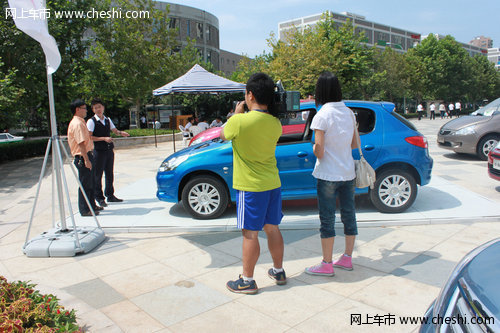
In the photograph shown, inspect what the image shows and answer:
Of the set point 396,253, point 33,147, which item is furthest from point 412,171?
point 33,147

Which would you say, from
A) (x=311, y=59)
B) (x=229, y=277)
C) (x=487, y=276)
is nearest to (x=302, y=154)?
(x=229, y=277)

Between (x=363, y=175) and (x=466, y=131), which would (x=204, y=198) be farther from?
(x=466, y=131)

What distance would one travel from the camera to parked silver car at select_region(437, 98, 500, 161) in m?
10.7

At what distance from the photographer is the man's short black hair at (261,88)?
323 cm

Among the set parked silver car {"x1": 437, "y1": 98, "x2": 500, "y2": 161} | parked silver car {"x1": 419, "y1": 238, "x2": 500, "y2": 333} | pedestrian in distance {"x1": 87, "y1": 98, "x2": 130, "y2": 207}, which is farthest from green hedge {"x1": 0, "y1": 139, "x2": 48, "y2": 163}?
parked silver car {"x1": 419, "y1": 238, "x2": 500, "y2": 333}

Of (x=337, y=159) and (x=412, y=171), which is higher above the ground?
(x=337, y=159)

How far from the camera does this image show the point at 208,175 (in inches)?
226

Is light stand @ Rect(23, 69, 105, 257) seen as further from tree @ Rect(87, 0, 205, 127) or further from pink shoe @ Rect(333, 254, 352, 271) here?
tree @ Rect(87, 0, 205, 127)

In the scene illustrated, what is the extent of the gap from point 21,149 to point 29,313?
603 inches

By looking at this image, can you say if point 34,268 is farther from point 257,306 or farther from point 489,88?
point 489,88

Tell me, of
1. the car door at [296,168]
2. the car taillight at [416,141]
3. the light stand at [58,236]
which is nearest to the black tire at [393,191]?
the car taillight at [416,141]

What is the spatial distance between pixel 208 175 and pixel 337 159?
2.59 metres

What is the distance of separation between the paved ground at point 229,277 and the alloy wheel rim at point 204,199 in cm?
52

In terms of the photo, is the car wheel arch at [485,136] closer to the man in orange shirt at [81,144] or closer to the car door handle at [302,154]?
the car door handle at [302,154]
